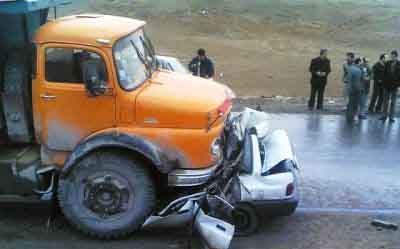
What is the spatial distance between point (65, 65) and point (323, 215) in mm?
3976

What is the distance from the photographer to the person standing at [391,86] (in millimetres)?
16281

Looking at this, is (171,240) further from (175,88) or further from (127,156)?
(175,88)

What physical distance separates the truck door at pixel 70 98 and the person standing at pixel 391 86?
9436mm

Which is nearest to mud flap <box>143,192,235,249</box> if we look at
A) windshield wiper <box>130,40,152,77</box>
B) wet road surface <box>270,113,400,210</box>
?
windshield wiper <box>130,40,152,77</box>

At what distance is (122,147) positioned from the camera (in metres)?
8.38

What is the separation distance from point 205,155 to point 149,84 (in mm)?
1212

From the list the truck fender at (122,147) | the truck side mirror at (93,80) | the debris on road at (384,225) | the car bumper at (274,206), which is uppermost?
the truck side mirror at (93,80)

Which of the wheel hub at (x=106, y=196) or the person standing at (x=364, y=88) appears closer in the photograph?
the wheel hub at (x=106, y=196)

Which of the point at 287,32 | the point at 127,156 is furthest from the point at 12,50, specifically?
the point at 287,32

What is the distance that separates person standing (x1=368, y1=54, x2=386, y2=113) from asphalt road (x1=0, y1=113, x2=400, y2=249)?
327cm

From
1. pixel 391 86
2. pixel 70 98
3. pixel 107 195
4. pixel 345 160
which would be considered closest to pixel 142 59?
pixel 70 98

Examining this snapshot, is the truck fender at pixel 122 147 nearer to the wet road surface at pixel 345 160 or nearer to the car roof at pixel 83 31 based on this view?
the car roof at pixel 83 31

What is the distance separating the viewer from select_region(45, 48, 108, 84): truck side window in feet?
27.9

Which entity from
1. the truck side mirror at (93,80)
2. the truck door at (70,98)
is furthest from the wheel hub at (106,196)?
the truck side mirror at (93,80)
